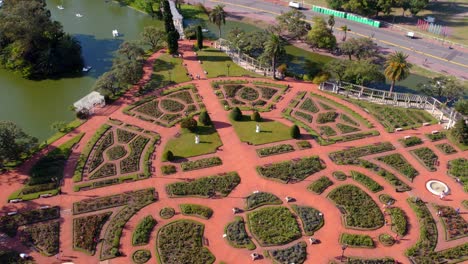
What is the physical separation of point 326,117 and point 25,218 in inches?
2279

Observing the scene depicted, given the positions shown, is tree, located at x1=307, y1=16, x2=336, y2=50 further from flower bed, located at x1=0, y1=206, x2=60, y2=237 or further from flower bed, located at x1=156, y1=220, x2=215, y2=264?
flower bed, located at x1=0, y1=206, x2=60, y2=237

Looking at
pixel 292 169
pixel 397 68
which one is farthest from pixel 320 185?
pixel 397 68

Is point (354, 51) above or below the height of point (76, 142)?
above

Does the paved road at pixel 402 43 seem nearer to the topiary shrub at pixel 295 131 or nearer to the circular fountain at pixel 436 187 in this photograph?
the circular fountain at pixel 436 187

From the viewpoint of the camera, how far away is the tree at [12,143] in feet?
231

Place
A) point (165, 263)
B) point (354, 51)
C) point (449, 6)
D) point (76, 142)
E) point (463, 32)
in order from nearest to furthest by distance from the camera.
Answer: point (165, 263)
point (76, 142)
point (354, 51)
point (463, 32)
point (449, 6)

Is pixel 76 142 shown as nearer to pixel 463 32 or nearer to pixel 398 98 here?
pixel 398 98

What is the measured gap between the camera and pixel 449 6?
147750 mm

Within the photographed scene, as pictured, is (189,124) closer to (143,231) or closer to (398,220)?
(143,231)

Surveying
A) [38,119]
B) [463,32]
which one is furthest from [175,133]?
[463,32]

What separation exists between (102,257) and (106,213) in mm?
8326

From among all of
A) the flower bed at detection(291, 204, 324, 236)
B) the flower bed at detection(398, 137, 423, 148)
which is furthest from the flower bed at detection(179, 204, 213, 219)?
the flower bed at detection(398, 137, 423, 148)

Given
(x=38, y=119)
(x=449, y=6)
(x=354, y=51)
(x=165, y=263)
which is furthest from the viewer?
(x=449, y=6)

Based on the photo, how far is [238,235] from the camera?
6244 cm
